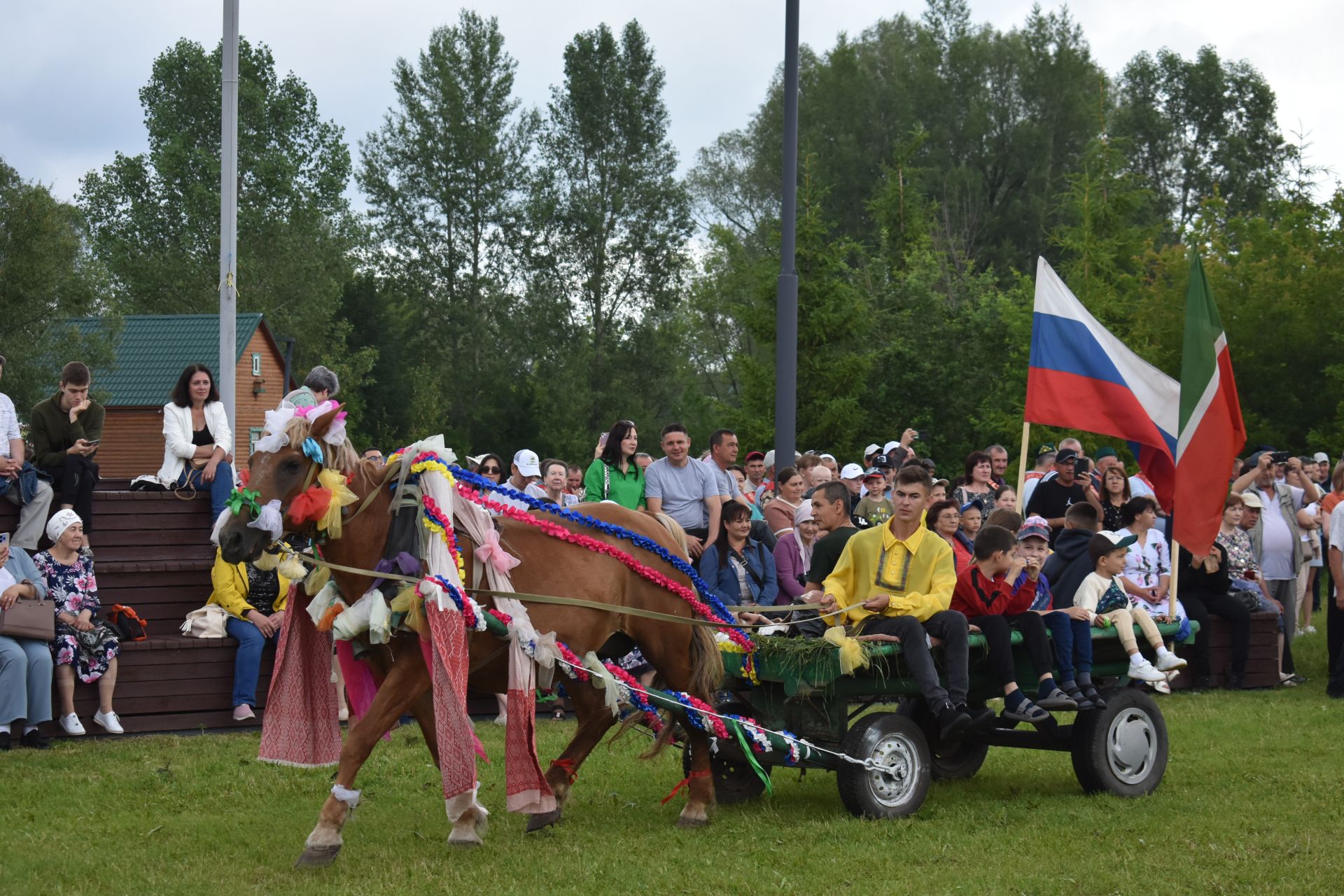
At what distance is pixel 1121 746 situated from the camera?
829 cm

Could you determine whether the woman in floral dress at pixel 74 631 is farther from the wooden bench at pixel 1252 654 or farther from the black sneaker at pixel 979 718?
the wooden bench at pixel 1252 654

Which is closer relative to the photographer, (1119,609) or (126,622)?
(1119,609)

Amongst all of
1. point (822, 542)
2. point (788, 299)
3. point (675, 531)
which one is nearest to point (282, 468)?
point (675, 531)

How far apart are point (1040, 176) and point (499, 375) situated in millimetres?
20526

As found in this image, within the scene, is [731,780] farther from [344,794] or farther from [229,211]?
[229,211]

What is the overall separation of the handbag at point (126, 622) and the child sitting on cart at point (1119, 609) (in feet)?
23.1

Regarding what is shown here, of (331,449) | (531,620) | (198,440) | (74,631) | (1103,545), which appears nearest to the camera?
(331,449)

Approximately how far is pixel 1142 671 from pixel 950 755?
4.53 feet

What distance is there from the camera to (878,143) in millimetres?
49656

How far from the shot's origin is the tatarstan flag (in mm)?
9438

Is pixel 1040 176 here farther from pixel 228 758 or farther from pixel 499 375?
pixel 228 758

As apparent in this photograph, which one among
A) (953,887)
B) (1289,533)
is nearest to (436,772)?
(953,887)

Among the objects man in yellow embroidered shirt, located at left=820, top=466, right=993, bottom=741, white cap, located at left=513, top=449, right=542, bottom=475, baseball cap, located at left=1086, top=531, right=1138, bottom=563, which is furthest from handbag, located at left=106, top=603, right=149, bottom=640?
baseball cap, located at left=1086, top=531, right=1138, bottom=563

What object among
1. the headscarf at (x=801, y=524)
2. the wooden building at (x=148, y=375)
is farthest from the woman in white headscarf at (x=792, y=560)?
the wooden building at (x=148, y=375)
